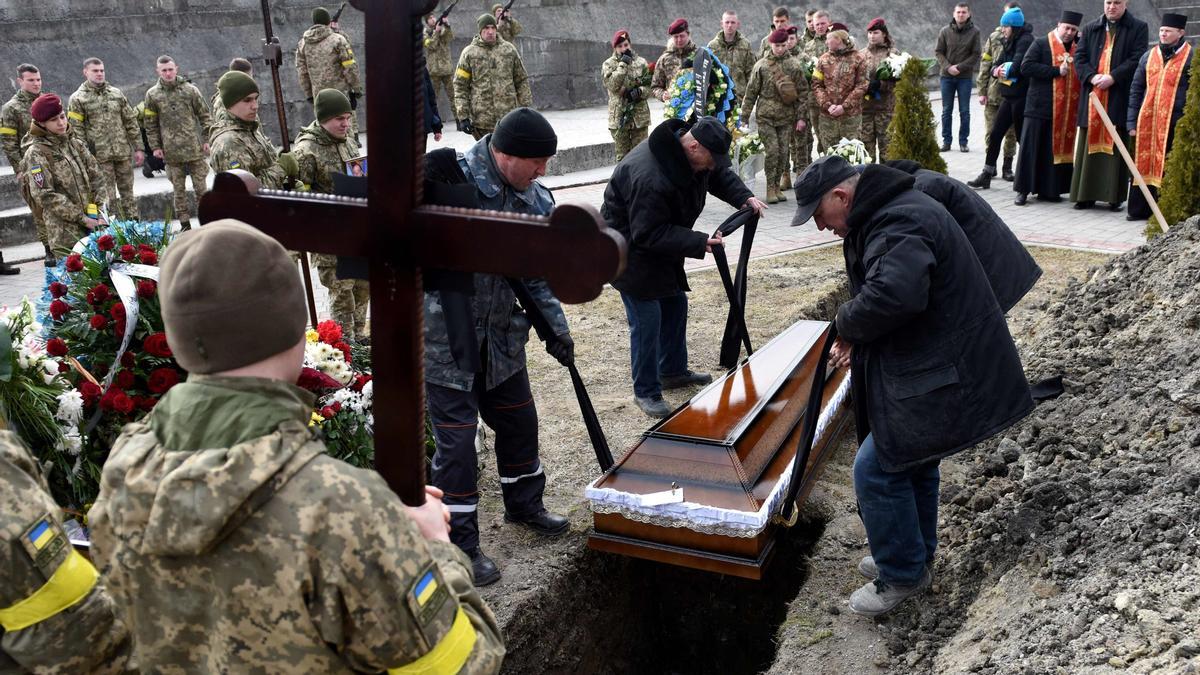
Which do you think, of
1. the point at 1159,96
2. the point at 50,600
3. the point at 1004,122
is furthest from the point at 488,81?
the point at 50,600

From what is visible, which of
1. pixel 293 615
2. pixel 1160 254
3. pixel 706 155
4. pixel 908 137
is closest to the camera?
pixel 293 615

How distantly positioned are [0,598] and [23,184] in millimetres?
8550

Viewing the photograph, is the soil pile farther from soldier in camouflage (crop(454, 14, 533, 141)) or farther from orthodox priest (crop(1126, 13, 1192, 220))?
soldier in camouflage (crop(454, 14, 533, 141))

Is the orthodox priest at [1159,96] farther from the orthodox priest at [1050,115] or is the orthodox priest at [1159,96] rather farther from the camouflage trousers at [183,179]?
the camouflage trousers at [183,179]

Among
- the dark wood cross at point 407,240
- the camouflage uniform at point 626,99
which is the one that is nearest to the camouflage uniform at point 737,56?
the camouflage uniform at point 626,99

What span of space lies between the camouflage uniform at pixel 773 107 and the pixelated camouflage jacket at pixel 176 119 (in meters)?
6.22

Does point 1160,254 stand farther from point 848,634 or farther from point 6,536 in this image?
point 6,536

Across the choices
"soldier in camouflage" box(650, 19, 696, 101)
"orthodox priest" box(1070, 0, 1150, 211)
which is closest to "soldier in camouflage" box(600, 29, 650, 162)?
"soldier in camouflage" box(650, 19, 696, 101)

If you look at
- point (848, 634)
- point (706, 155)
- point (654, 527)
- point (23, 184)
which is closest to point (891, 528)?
point (848, 634)

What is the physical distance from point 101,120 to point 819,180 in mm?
9460

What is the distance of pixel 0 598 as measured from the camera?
1.77 metres

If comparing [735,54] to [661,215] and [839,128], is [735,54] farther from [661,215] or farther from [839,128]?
[661,215]

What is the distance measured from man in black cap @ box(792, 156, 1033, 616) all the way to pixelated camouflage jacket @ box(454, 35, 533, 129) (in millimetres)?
9630

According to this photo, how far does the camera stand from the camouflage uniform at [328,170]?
6.24m
